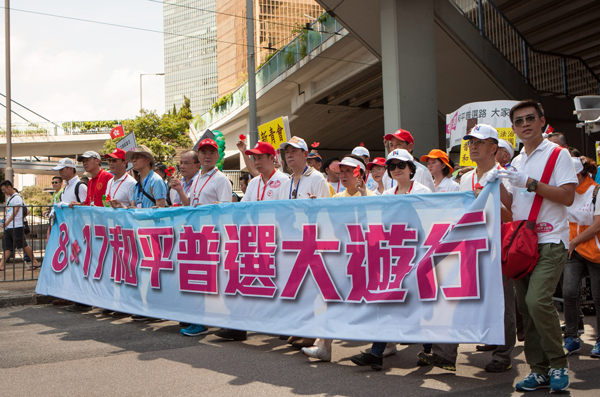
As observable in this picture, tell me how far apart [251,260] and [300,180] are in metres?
1.08

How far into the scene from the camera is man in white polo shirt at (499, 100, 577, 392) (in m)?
4.01

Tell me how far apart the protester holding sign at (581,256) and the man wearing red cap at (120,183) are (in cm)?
557

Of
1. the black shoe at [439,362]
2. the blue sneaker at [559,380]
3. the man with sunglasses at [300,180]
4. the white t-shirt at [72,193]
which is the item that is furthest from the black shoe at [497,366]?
the white t-shirt at [72,193]

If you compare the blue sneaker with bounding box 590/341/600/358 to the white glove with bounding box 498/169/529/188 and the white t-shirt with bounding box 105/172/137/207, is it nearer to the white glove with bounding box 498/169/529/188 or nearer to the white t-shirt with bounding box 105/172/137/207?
the white glove with bounding box 498/169/529/188

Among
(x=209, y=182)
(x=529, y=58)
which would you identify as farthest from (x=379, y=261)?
(x=529, y=58)

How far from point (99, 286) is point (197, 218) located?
6.56 ft

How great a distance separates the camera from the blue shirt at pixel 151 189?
7107 millimetres

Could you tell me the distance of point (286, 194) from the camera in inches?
238

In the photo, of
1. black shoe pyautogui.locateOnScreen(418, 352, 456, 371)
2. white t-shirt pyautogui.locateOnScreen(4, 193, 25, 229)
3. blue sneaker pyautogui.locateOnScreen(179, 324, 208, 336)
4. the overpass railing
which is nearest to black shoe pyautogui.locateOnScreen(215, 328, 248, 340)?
blue sneaker pyautogui.locateOnScreen(179, 324, 208, 336)

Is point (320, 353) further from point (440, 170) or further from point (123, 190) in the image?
point (123, 190)

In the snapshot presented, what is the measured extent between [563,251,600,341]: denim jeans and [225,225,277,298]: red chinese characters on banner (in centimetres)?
288

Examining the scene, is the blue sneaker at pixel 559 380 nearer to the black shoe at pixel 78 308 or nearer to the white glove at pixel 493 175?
the white glove at pixel 493 175

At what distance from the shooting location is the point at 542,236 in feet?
13.7

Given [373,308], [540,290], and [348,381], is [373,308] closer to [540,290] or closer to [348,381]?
[348,381]
